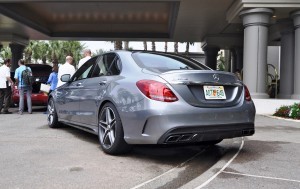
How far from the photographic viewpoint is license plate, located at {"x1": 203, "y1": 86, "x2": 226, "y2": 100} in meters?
4.62

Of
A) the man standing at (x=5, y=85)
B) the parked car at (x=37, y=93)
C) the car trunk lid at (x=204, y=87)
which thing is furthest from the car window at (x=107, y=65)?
A: the parked car at (x=37, y=93)

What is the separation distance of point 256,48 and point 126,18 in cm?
841

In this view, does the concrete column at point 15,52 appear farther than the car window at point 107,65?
Yes

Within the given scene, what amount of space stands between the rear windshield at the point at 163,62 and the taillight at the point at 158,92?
1.32 feet

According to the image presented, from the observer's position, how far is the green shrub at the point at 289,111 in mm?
10156

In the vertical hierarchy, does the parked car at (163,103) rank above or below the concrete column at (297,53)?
below

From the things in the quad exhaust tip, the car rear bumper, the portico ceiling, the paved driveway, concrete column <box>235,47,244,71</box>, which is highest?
the portico ceiling

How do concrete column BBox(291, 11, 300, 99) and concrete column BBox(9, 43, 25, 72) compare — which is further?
concrete column BBox(9, 43, 25, 72)

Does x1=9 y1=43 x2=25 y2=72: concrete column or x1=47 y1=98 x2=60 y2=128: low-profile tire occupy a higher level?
x1=9 y1=43 x2=25 y2=72: concrete column

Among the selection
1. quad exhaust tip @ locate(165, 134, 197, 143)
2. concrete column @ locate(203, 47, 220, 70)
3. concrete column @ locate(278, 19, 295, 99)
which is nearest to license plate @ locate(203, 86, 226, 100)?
quad exhaust tip @ locate(165, 134, 197, 143)

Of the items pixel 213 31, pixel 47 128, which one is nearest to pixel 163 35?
pixel 213 31

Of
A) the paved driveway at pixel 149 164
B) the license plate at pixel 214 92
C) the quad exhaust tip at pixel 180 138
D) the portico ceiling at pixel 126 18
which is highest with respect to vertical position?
the portico ceiling at pixel 126 18

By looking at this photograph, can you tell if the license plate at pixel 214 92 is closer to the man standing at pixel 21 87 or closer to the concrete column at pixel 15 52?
the man standing at pixel 21 87

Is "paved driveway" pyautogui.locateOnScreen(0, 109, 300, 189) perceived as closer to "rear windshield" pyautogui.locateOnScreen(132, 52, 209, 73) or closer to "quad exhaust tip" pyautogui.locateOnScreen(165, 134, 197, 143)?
"quad exhaust tip" pyautogui.locateOnScreen(165, 134, 197, 143)
